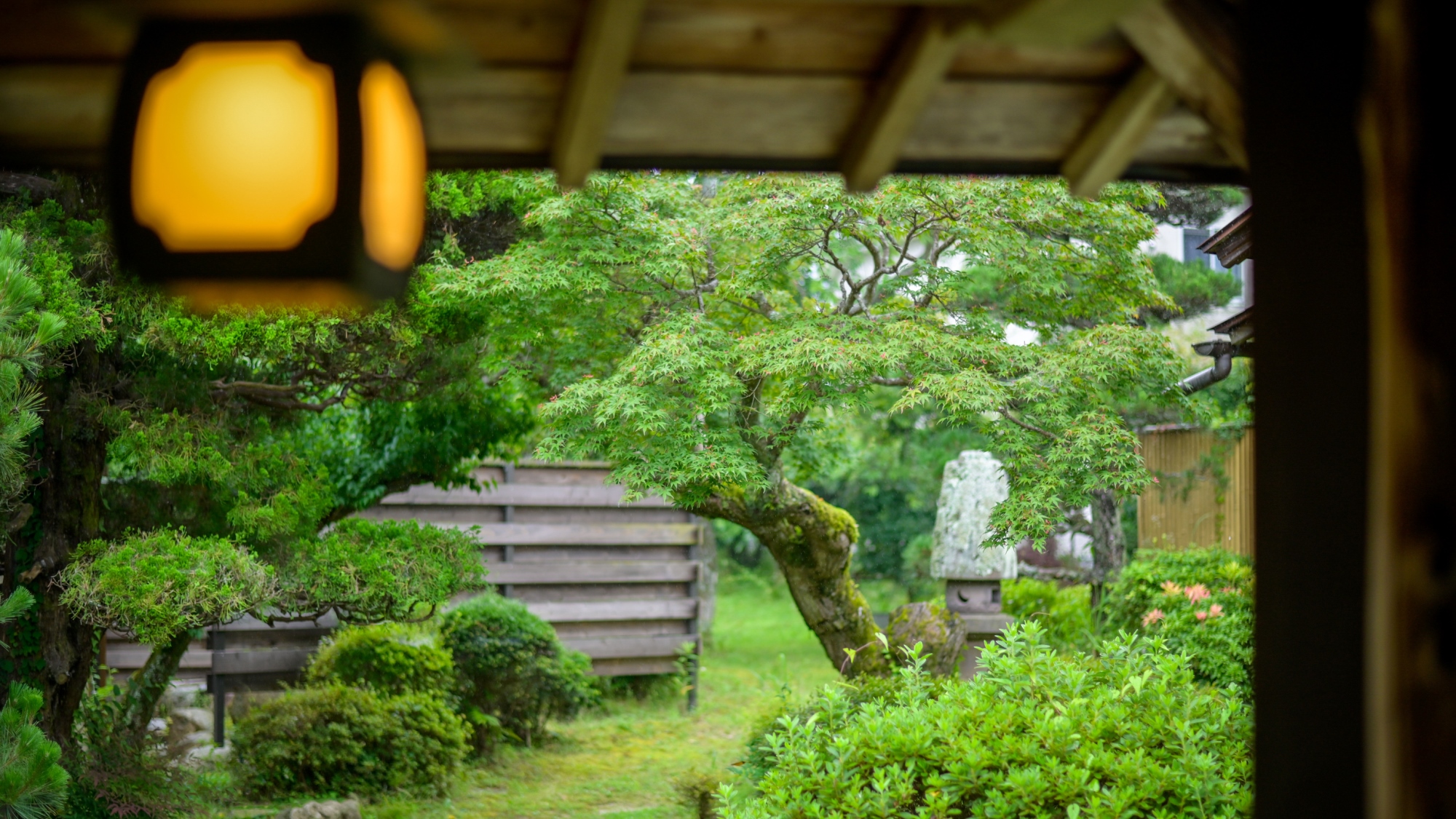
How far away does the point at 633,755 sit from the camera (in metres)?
7.78

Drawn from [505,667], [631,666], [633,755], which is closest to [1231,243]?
[633,755]

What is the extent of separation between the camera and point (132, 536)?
4.88m

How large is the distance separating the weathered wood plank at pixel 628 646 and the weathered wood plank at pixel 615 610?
0.55ft

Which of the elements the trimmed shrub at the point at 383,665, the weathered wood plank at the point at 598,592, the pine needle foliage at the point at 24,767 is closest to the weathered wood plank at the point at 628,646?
the weathered wood plank at the point at 598,592

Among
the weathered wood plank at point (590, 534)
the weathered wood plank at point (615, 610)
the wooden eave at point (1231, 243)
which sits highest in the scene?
the wooden eave at point (1231, 243)

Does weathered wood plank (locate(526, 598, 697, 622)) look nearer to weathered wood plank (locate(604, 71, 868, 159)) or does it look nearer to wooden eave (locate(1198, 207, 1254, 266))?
wooden eave (locate(1198, 207, 1254, 266))

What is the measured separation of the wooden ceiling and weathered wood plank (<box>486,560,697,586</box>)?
23.5ft

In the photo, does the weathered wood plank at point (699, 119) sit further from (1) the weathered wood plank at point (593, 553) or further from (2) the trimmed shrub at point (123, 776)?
(1) the weathered wood plank at point (593, 553)

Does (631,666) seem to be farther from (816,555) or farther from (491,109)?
(491,109)

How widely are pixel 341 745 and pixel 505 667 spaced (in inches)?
55.8

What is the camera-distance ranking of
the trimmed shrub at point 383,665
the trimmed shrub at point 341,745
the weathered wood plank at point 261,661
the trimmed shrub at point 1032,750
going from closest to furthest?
the trimmed shrub at point 1032,750
the trimmed shrub at point 341,745
the trimmed shrub at point 383,665
the weathered wood plank at point 261,661

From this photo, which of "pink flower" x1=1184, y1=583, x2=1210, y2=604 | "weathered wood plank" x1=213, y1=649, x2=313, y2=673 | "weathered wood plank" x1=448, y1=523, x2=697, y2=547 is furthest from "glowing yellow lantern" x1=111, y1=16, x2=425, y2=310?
"weathered wood plank" x1=448, y1=523, x2=697, y2=547

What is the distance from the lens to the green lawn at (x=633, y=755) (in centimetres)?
636

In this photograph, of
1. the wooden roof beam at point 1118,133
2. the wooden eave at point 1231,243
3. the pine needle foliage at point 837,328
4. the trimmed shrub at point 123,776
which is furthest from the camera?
the pine needle foliage at point 837,328
